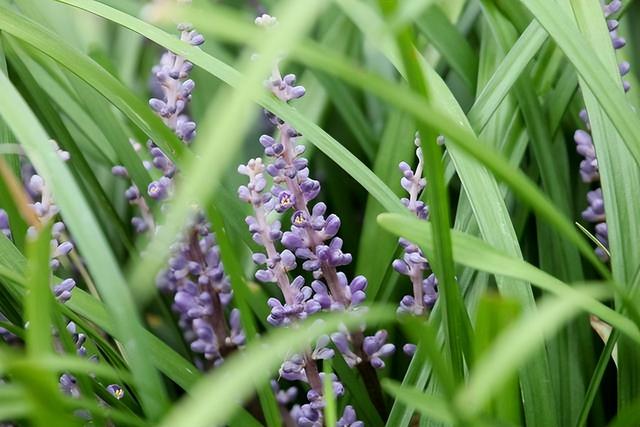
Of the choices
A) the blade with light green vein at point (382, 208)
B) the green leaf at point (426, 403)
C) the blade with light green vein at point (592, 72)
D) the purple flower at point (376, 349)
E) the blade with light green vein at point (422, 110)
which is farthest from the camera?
the blade with light green vein at point (382, 208)

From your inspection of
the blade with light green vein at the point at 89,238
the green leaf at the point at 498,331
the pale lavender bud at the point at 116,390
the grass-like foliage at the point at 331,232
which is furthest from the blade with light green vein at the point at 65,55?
the green leaf at the point at 498,331

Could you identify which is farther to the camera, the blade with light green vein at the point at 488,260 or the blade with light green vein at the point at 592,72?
the blade with light green vein at the point at 592,72

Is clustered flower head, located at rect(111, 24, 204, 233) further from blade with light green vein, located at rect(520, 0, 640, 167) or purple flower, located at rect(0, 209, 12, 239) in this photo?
blade with light green vein, located at rect(520, 0, 640, 167)

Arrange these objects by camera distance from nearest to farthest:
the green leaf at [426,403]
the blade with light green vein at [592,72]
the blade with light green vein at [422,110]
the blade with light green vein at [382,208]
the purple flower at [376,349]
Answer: the blade with light green vein at [422,110], the green leaf at [426,403], the blade with light green vein at [592,72], the purple flower at [376,349], the blade with light green vein at [382,208]

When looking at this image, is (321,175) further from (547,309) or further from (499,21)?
(547,309)

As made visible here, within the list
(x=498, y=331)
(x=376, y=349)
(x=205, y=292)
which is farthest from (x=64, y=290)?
(x=498, y=331)

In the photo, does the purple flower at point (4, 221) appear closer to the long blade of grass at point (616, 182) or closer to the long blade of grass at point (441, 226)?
the long blade of grass at point (441, 226)

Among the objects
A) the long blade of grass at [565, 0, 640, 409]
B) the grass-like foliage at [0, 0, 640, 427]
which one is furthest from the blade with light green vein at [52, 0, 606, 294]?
the long blade of grass at [565, 0, 640, 409]

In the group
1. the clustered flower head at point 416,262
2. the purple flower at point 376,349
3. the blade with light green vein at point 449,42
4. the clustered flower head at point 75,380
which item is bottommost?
the clustered flower head at point 75,380

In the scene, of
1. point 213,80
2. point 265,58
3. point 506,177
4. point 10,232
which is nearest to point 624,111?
point 506,177
